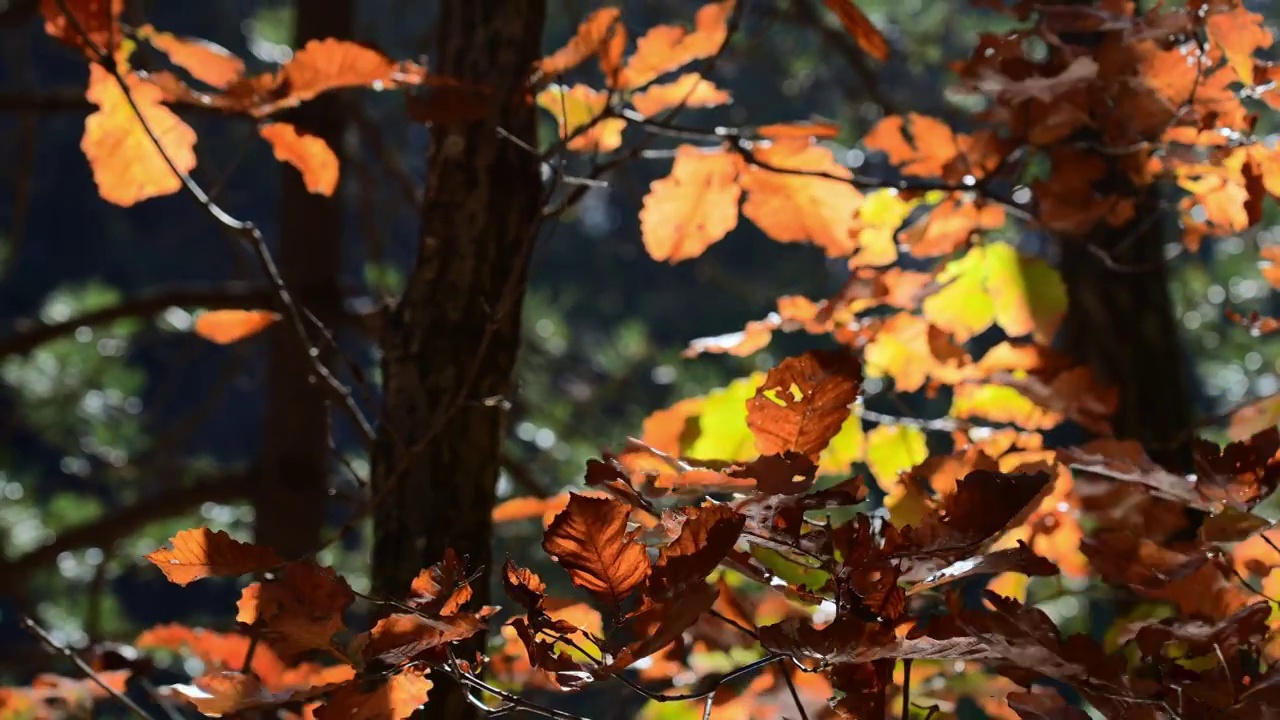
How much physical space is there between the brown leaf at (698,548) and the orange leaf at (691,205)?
451 millimetres

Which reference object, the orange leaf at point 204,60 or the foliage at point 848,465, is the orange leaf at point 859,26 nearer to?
the foliage at point 848,465

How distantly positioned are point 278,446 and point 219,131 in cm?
867

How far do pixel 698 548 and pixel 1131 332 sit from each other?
3.24 ft

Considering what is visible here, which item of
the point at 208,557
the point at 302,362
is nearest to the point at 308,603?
the point at 208,557

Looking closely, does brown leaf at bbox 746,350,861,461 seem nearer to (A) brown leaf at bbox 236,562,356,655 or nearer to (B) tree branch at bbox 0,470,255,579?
(A) brown leaf at bbox 236,562,356,655

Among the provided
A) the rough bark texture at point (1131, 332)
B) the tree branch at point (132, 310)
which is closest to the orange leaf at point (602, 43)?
the rough bark texture at point (1131, 332)

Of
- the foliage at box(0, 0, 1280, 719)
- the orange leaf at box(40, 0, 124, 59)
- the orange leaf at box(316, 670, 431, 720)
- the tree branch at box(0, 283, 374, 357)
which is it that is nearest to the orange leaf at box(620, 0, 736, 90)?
the foliage at box(0, 0, 1280, 719)

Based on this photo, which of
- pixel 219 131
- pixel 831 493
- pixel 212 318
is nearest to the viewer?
pixel 831 493

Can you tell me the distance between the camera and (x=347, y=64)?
0.70 metres

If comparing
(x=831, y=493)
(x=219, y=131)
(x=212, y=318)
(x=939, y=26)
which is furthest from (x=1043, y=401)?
(x=219, y=131)

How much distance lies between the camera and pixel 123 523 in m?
1.67

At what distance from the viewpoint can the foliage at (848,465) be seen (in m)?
0.46

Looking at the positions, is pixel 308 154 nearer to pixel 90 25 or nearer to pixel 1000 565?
pixel 90 25

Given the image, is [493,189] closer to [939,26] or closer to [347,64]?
[347,64]
